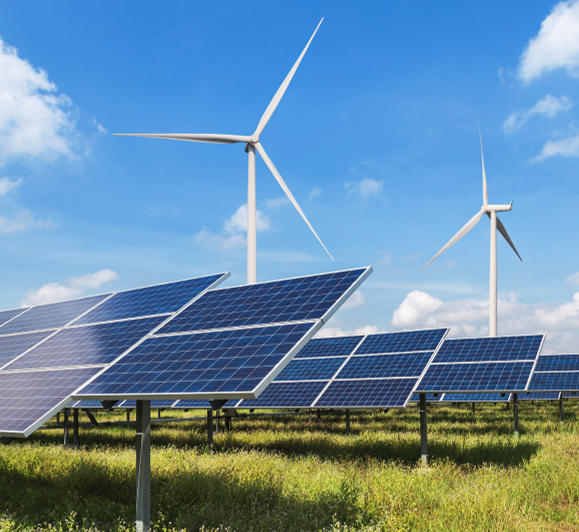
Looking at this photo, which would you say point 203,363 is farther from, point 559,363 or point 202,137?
point 559,363

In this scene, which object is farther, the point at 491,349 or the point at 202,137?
the point at 202,137

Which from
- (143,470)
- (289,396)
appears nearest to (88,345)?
(143,470)

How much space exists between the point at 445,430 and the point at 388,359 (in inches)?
279

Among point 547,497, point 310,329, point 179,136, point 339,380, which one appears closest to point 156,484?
point 310,329

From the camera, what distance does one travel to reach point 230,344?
11180 mm

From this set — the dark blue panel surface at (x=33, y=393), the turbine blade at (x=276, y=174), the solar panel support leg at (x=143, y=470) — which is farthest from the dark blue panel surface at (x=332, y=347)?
the solar panel support leg at (x=143, y=470)

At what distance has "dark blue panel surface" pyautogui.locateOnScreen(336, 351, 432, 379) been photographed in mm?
25391

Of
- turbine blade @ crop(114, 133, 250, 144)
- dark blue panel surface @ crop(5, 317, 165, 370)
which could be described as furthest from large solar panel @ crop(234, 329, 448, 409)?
turbine blade @ crop(114, 133, 250, 144)

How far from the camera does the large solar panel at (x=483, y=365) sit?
2353cm

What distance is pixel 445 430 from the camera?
31.9 metres

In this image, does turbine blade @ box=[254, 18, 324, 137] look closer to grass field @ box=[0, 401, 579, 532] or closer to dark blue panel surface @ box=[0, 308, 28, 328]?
dark blue panel surface @ box=[0, 308, 28, 328]

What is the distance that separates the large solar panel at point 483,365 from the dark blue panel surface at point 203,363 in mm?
12731

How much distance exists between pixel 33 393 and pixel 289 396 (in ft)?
53.8

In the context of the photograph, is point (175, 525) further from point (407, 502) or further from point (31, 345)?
point (31, 345)
